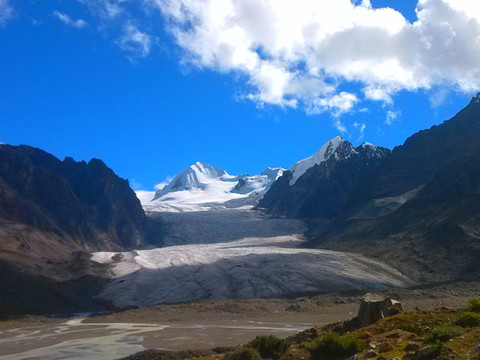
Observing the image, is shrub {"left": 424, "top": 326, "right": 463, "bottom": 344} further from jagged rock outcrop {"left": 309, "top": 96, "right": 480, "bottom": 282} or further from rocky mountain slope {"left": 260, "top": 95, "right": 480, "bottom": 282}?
rocky mountain slope {"left": 260, "top": 95, "right": 480, "bottom": 282}

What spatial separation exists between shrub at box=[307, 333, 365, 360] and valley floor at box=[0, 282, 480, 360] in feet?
67.1

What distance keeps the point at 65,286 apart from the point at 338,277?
41.7 m

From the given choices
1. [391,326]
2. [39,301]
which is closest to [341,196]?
[39,301]

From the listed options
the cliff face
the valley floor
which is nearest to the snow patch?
the valley floor

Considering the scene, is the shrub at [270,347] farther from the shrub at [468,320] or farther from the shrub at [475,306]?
the shrub at [475,306]

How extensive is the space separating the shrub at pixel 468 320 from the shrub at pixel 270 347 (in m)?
6.48

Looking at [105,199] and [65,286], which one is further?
[105,199]

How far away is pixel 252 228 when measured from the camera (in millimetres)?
158000

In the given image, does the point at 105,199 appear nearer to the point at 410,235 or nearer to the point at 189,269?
the point at 189,269

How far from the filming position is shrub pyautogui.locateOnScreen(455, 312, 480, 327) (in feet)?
55.5

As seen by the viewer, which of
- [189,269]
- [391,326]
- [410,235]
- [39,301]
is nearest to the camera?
[391,326]

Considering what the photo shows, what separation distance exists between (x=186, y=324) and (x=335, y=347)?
3915 cm

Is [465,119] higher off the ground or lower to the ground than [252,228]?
higher

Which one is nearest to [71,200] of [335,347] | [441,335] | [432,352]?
[335,347]
